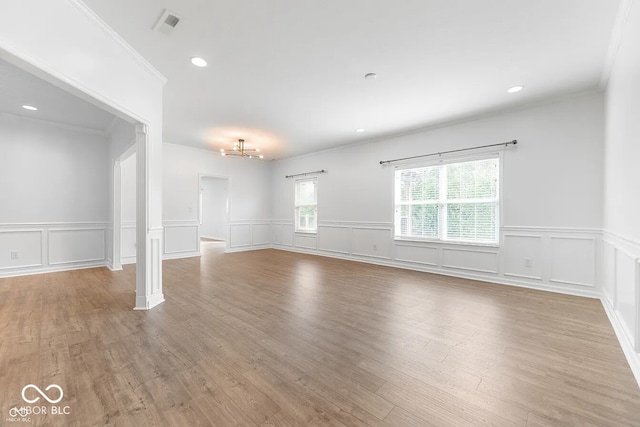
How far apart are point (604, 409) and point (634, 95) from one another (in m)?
2.27

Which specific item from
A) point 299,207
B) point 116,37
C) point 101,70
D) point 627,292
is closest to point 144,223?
point 101,70

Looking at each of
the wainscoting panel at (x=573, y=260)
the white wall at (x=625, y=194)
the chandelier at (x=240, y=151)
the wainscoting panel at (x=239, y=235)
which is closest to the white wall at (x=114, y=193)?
the chandelier at (x=240, y=151)

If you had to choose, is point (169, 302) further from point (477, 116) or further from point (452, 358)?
point (477, 116)

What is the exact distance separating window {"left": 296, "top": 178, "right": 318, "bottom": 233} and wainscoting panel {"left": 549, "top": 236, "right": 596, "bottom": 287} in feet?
16.3

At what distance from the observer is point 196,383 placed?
1.66 meters

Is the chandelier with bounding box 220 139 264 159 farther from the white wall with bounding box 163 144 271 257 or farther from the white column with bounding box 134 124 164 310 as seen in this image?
the white column with bounding box 134 124 164 310

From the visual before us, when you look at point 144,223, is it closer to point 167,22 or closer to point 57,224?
point 167,22

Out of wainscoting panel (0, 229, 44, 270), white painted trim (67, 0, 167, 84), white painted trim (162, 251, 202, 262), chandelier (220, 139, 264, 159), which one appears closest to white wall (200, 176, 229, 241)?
white painted trim (162, 251, 202, 262)

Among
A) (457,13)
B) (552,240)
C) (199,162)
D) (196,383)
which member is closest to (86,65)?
(196,383)

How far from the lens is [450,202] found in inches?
183

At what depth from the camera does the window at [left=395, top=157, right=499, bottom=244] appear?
4.29 metres

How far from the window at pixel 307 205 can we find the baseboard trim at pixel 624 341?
217 inches

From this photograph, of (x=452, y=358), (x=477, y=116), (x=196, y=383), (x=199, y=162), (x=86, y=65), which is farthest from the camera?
(x=199, y=162)

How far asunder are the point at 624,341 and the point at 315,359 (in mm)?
2583
